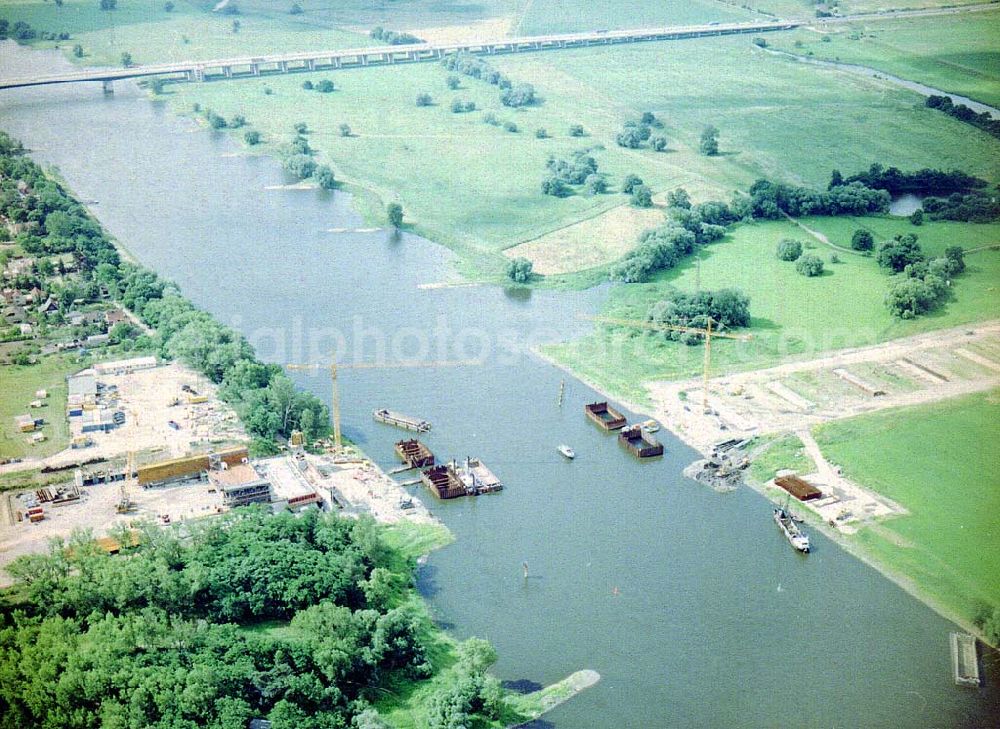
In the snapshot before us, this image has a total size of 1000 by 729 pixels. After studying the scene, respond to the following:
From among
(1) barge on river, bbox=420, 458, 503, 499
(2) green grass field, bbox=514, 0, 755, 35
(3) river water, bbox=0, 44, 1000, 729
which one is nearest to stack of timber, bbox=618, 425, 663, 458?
(3) river water, bbox=0, 44, 1000, 729

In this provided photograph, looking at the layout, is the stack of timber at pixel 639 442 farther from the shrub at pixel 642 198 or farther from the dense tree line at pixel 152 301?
the shrub at pixel 642 198

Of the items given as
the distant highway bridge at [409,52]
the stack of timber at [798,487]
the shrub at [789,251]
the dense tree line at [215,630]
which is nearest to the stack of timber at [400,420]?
the dense tree line at [215,630]

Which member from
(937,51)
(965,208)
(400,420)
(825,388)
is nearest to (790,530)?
(825,388)

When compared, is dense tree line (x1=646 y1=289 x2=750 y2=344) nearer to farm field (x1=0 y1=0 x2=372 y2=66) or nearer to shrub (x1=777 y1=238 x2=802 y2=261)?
shrub (x1=777 y1=238 x2=802 y2=261)

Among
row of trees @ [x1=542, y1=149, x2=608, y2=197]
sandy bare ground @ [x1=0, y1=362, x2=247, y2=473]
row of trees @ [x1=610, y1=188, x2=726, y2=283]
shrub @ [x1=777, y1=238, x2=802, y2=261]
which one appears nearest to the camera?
sandy bare ground @ [x1=0, y1=362, x2=247, y2=473]

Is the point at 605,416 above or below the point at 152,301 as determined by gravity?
below

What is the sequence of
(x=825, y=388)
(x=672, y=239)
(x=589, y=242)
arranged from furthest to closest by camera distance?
(x=589, y=242) < (x=672, y=239) < (x=825, y=388)

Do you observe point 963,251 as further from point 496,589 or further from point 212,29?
point 212,29

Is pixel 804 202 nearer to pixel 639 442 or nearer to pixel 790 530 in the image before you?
pixel 639 442
